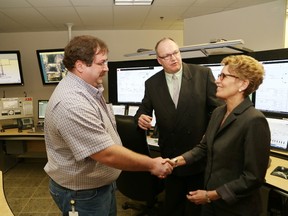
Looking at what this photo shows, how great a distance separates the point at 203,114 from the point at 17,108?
3371 millimetres

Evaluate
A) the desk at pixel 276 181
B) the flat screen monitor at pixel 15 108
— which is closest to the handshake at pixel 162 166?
the desk at pixel 276 181

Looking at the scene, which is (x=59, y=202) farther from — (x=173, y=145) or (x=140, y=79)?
(x=140, y=79)

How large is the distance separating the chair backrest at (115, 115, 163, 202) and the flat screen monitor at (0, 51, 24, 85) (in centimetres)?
300

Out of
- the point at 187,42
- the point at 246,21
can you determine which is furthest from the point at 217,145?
the point at 187,42

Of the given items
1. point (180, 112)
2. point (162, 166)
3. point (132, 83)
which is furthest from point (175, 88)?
point (132, 83)

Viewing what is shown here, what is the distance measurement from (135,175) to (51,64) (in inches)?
115

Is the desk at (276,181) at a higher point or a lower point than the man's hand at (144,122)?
lower

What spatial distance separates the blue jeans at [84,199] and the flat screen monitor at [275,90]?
5.12ft

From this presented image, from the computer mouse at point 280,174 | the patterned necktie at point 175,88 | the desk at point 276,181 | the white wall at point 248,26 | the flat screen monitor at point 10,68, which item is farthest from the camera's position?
the flat screen monitor at point 10,68

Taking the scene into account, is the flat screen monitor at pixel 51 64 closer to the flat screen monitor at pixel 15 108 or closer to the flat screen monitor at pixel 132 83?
the flat screen monitor at pixel 15 108

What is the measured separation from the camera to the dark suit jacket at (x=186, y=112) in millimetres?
1775

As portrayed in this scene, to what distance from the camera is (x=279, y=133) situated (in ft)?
6.64

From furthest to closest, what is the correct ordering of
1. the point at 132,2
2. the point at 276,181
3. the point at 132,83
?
the point at 132,83 < the point at 132,2 < the point at 276,181

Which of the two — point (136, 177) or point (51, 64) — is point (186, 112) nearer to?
point (136, 177)
